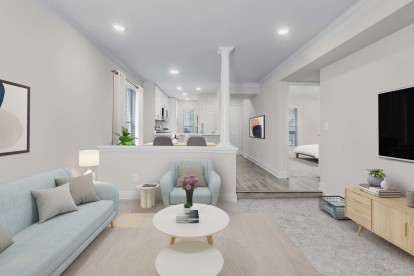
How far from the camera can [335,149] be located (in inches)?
153

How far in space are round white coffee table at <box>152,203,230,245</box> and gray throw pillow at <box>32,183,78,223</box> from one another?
3.21ft

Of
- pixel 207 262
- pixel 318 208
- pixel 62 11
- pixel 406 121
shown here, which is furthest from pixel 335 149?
pixel 62 11

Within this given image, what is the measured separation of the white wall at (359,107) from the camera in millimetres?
2633

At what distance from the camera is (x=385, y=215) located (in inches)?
93.2

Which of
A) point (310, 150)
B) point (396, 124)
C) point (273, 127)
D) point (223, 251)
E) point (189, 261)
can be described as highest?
point (273, 127)

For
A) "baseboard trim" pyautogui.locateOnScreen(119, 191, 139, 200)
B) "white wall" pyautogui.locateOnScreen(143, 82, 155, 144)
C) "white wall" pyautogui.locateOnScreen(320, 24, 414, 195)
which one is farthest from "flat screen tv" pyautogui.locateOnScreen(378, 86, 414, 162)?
"white wall" pyautogui.locateOnScreen(143, 82, 155, 144)

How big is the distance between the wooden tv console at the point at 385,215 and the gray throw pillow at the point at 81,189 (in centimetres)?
321

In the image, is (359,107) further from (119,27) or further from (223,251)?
(119,27)

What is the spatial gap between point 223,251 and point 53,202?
1.81m

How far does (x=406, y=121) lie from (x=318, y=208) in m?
1.84

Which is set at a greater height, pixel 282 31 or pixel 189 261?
pixel 282 31

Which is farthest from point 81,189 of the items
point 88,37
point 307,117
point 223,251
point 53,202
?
point 307,117

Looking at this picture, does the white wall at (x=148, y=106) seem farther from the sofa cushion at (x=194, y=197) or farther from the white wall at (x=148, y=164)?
the sofa cushion at (x=194, y=197)

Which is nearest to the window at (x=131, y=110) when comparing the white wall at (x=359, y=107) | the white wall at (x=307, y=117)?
the white wall at (x=359, y=107)
